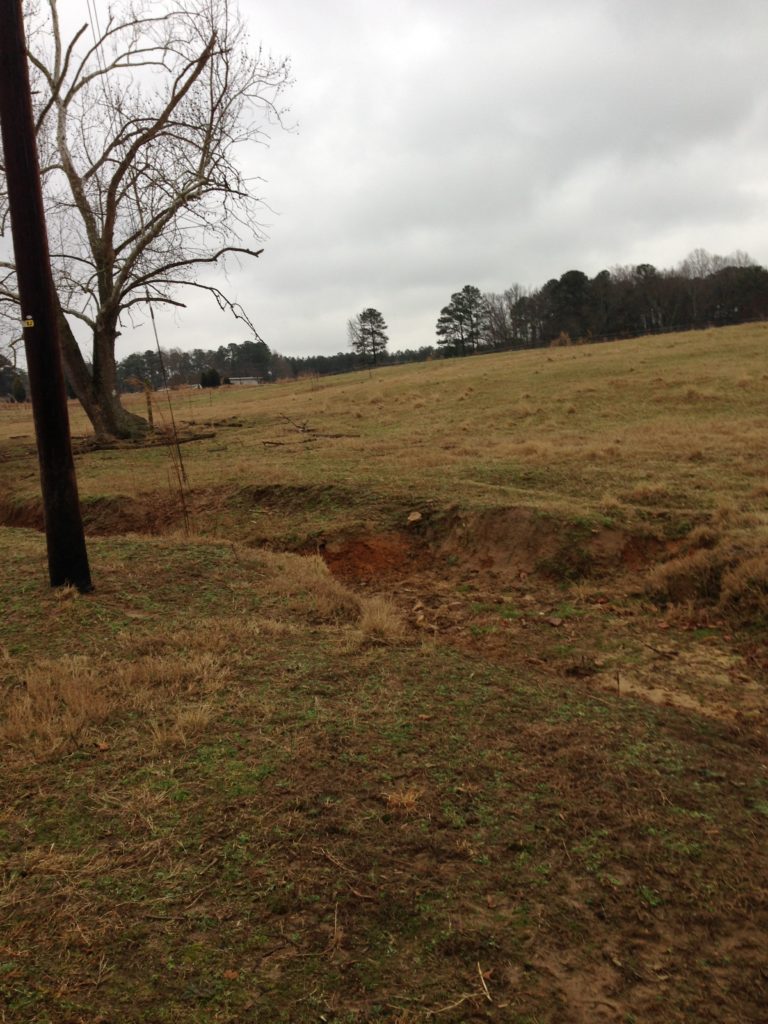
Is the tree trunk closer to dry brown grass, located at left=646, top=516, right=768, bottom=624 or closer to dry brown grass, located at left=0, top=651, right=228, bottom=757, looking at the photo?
dry brown grass, located at left=0, top=651, right=228, bottom=757

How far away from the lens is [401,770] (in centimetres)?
341

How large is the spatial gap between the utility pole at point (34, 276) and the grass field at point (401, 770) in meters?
0.95

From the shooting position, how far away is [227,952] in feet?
7.62

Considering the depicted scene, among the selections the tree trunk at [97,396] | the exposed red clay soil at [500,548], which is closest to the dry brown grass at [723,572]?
the exposed red clay soil at [500,548]

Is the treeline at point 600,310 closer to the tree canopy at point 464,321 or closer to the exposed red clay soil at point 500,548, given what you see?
the tree canopy at point 464,321

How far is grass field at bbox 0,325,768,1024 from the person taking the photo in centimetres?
229

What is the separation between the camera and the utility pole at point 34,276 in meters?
5.07

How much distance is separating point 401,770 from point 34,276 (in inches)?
172

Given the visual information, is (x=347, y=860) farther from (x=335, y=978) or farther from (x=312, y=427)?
(x=312, y=427)

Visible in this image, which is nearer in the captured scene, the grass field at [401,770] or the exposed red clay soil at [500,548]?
the grass field at [401,770]

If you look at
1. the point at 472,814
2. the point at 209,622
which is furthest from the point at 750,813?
the point at 209,622

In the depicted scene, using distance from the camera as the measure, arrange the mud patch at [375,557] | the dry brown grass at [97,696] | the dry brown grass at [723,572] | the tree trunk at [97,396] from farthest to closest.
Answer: the tree trunk at [97,396], the mud patch at [375,557], the dry brown grass at [723,572], the dry brown grass at [97,696]

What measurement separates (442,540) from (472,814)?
5.39 m

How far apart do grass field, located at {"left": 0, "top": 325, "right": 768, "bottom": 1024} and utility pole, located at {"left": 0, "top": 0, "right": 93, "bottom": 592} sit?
948 millimetres
